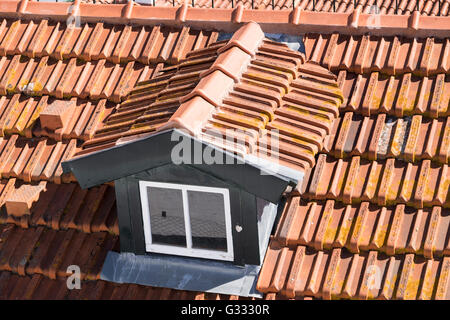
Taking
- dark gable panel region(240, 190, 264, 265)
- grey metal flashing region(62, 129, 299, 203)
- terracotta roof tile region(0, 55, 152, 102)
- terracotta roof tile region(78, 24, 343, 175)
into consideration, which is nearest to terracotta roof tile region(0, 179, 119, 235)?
terracotta roof tile region(78, 24, 343, 175)

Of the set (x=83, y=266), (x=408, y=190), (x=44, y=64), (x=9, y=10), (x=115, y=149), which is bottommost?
(x=83, y=266)

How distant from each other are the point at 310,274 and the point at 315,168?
986mm

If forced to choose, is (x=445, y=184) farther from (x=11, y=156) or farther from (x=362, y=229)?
(x=11, y=156)

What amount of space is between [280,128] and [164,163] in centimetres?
109

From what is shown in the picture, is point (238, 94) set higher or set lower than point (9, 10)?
lower

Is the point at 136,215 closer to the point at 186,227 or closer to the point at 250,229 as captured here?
the point at 186,227

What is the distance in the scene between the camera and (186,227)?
727cm

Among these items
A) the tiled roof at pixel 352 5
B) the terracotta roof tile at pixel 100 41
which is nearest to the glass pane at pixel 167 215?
the terracotta roof tile at pixel 100 41

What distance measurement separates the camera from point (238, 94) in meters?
7.66

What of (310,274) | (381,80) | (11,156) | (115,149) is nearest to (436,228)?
(310,274)

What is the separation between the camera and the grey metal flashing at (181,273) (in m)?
7.25

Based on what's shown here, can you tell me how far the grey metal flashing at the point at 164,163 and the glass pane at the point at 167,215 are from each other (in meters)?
0.31

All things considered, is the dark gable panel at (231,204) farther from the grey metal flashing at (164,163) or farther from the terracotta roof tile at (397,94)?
the terracotta roof tile at (397,94)

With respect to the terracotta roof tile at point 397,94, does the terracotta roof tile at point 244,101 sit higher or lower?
lower
